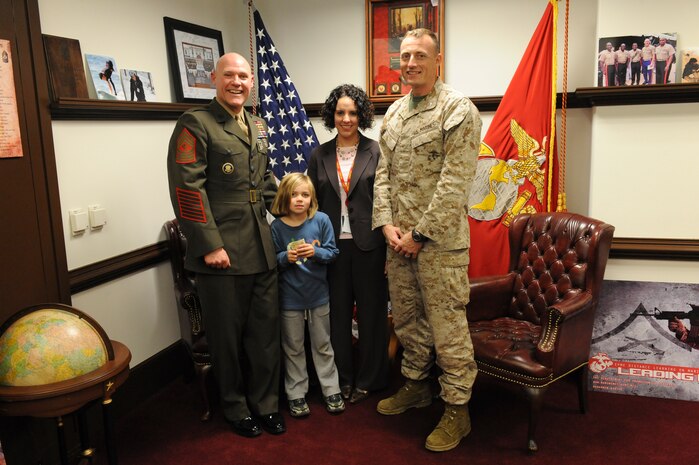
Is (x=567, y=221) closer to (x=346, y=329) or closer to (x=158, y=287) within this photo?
(x=346, y=329)

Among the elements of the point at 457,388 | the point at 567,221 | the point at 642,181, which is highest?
the point at 642,181

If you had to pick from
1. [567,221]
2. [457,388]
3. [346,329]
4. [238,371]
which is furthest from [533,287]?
[238,371]

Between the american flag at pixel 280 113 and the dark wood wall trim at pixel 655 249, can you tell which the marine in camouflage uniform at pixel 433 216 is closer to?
the dark wood wall trim at pixel 655 249

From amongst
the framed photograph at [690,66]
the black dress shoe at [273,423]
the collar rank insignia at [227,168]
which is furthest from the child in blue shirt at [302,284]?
the framed photograph at [690,66]

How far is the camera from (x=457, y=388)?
2.46 metres

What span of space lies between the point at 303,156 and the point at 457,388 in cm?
178

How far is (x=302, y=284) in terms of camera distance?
2.70 meters

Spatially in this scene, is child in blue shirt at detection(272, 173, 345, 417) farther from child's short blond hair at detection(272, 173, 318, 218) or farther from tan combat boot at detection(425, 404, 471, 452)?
tan combat boot at detection(425, 404, 471, 452)

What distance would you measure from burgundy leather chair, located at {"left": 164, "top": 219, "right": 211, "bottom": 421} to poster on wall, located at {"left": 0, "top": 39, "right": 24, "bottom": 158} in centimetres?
101

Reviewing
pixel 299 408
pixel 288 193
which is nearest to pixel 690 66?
pixel 288 193

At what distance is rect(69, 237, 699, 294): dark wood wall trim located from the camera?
2.66m

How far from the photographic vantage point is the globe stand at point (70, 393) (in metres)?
1.75

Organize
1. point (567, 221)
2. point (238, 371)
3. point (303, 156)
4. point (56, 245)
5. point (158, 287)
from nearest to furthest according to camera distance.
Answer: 1. point (56, 245)
2. point (238, 371)
3. point (567, 221)
4. point (158, 287)
5. point (303, 156)

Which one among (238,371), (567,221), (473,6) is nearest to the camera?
(238,371)
